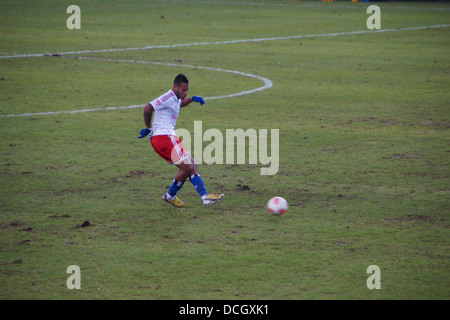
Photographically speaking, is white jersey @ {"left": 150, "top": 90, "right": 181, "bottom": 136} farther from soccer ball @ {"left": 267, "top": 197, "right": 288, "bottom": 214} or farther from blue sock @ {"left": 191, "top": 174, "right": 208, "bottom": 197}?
soccer ball @ {"left": 267, "top": 197, "right": 288, "bottom": 214}

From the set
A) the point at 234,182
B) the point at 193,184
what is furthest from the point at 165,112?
the point at 234,182

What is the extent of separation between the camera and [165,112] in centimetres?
917

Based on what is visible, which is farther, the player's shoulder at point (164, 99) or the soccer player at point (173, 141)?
the player's shoulder at point (164, 99)

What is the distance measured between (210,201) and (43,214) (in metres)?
2.12

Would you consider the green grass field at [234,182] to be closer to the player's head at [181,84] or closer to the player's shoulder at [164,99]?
the player's shoulder at [164,99]

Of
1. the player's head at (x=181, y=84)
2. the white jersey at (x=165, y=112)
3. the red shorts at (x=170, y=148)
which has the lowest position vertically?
the red shorts at (x=170, y=148)

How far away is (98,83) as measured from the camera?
57.1ft

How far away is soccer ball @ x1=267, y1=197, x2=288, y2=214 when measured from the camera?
332 inches

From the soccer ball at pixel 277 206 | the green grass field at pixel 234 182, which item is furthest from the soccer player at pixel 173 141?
the soccer ball at pixel 277 206

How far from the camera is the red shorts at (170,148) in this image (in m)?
8.95

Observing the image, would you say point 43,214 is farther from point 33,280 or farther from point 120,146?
point 120,146

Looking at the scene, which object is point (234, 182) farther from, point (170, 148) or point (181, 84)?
point (181, 84)
